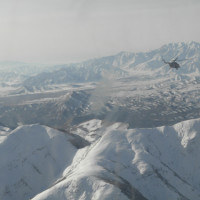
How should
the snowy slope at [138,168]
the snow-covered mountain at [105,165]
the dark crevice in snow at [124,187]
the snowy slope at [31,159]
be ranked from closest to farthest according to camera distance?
the dark crevice in snow at [124,187]
the snowy slope at [138,168]
the snow-covered mountain at [105,165]
the snowy slope at [31,159]

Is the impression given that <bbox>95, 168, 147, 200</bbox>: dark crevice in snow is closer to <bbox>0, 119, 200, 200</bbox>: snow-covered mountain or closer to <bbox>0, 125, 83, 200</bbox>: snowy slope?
<bbox>0, 119, 200, 200</bbox>: snow-covered mountain

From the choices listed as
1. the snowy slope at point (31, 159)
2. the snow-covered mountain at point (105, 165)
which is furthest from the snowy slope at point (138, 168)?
the snowy slope at point (31, 159)

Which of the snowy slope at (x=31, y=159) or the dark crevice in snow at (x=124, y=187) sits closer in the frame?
the dark crevice in snow at (x=124, y=187)

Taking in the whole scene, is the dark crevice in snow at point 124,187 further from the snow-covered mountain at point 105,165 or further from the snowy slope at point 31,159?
the snowy slope at point 31,159

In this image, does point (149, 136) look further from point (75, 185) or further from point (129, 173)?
point (75, 185)

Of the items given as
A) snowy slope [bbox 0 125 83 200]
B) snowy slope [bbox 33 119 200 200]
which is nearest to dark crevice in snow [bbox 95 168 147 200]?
snowy slope [bbox 33 119 200 200]

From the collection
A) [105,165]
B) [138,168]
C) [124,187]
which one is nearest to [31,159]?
[105,165]

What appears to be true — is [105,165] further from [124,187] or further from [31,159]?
[31,159]
